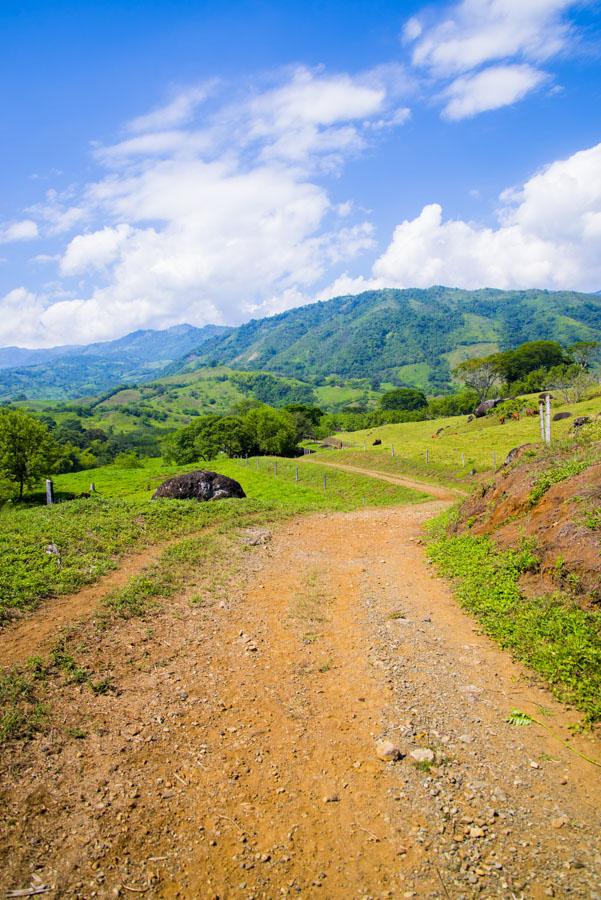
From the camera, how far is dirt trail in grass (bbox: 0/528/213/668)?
9.50 metres

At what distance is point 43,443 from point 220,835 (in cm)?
4907

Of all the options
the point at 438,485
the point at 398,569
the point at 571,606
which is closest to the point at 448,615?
the point at 571,606

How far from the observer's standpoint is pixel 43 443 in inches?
1886

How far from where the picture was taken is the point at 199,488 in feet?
95.8

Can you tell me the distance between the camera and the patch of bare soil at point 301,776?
5.22 m

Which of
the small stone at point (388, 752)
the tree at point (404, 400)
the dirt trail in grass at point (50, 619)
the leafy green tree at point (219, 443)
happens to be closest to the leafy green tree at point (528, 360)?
the tree at point (404, 400)

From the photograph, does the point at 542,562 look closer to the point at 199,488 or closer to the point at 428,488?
the point at 199,488

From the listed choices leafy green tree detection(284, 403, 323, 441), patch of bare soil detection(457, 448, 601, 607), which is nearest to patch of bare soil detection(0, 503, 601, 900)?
patch of bare soil detection(457, 448, 601, 607)

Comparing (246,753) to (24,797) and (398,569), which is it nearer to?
(24,797)

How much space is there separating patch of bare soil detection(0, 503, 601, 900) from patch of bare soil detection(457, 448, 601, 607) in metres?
2.17

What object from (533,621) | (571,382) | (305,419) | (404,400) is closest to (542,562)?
(533,621)

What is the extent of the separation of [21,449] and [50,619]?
41318mm

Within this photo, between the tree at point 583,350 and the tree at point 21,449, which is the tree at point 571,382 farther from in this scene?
the tree at point 21,449

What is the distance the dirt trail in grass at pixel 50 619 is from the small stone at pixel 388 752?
6696 millimetres
